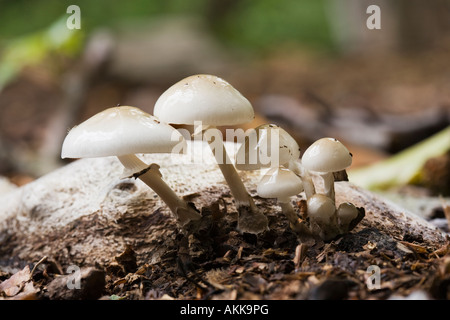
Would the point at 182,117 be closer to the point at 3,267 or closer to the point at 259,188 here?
the point at 259,188

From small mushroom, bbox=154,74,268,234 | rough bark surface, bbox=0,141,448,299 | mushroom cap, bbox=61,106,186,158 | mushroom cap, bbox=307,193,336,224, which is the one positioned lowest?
rough bark surface, bbox=0,141,448,299

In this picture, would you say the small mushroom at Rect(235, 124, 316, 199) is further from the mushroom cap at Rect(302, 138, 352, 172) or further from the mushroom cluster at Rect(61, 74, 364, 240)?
the mushroom cap at Rect(302, 138, 352, 172)

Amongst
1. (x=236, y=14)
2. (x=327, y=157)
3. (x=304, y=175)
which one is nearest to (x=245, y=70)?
(x=236, y=14)

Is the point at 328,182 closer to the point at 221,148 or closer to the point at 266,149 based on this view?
the point at 266,149

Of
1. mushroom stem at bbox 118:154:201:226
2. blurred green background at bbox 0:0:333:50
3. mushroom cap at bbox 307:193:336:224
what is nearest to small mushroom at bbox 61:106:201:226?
mushroom stem at bbox 118:154:201:226

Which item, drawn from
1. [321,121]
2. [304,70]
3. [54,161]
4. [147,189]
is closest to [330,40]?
[304,70]

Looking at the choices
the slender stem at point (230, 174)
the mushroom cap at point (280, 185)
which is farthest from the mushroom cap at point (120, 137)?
the mushroom cap at point (280, 185)
